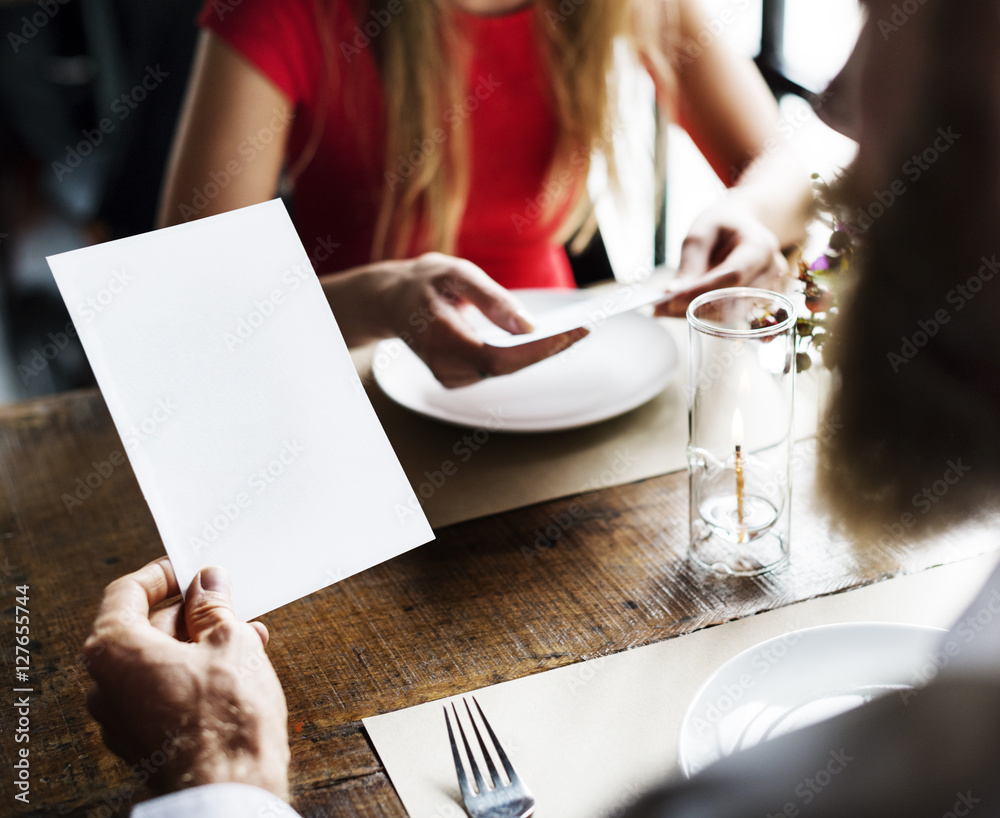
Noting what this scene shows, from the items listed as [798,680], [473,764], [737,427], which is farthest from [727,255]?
[473,764]

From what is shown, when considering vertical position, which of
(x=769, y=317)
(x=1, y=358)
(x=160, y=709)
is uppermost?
(x=769, y=317)

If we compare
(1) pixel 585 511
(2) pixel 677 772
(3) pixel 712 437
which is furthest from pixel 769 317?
(2) pixel 677 772

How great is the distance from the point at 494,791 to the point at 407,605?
18 centimetres

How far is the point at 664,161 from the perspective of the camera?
189 cm

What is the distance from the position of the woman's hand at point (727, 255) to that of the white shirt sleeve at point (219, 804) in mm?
580

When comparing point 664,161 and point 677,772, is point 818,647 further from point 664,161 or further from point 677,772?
point 664,161

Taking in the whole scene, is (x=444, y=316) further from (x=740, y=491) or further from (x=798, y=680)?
(x=798, y=680)

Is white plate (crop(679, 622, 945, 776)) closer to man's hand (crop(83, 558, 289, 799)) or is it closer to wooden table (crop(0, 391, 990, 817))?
wooden table (crop(0, 391, 990, 817))

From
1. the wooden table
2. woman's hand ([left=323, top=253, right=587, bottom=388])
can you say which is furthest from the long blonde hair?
the wooden table

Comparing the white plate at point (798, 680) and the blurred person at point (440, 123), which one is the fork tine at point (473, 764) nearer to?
the white plate at point (798, 680)

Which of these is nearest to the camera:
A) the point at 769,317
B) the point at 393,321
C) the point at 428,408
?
the point at 769,317

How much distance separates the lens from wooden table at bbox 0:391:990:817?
54cm

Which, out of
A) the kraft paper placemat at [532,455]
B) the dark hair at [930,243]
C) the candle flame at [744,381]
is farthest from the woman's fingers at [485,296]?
the dark hair at [930,243]

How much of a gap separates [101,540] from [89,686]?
17 centimetres
